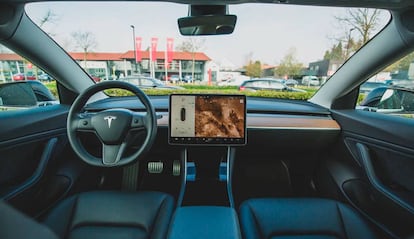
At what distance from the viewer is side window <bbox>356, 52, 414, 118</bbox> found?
1730 mm

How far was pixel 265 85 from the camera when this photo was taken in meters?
2.59

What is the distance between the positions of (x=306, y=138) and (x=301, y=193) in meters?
0.63

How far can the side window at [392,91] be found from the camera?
1.73 m

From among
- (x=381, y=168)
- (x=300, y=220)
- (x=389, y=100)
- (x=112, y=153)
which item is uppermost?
(x=389, y=100)

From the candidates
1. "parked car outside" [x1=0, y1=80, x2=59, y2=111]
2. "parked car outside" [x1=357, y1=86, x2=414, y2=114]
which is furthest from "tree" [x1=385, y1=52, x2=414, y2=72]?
"parked car outside" [x1=0, y1=80, x2=59, y2=111]

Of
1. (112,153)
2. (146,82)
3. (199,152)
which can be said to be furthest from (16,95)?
(199,152)

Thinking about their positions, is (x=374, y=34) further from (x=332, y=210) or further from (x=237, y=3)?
(x=332, y=210)

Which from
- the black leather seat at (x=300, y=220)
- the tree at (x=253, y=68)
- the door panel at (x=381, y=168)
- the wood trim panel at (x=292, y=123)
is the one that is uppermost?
the tree at (x=253, y=68)

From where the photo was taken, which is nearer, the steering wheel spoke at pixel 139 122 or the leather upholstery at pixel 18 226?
the leather upholstery at pixel 18 226

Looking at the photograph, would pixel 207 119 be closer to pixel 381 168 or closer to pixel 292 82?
pixel 381 168

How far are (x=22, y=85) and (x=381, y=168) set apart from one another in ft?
9.21

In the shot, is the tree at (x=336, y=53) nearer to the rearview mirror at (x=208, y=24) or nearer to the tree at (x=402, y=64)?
the tree at (x=402, y=64)

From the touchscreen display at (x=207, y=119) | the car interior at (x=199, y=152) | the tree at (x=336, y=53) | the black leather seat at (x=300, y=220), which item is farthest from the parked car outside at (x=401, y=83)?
the touchscreen display at (x=207, y=119)

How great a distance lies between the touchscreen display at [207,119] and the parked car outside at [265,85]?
83cm
